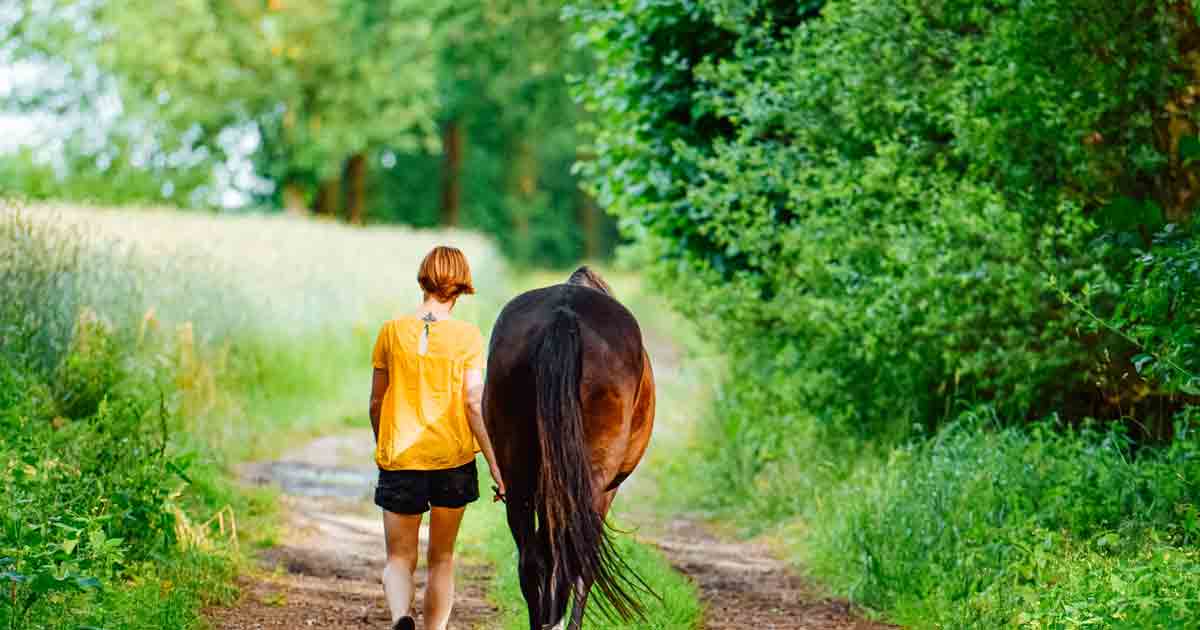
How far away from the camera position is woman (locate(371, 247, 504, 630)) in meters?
5.34

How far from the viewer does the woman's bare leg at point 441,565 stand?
547 cm

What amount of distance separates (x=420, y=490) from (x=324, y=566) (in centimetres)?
257

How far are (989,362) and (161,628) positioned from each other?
476 centimetres

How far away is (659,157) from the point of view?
11.5m

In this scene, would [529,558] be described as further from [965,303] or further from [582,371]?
[965,303]

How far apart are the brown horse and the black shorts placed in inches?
7.7

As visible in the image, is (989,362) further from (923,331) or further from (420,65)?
(420,65)

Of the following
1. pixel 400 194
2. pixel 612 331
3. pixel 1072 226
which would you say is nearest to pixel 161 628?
pixel 612 331

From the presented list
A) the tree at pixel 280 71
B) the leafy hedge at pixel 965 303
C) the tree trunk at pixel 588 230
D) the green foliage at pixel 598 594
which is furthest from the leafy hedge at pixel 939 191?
the tree trunk at pixel 588 230

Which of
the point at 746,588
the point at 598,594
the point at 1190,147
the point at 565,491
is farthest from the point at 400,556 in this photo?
the point at 1190,147

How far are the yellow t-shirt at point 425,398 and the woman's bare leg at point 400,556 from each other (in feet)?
0.75

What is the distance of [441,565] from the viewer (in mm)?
5500

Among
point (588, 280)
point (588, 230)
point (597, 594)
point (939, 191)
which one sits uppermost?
point (939, 191)

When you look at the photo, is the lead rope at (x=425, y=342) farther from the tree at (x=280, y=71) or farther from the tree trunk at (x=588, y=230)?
the tree trunk at (x=588, y=230)
